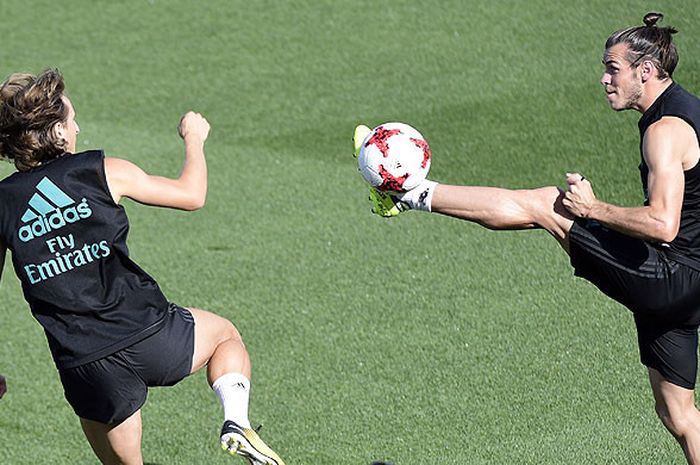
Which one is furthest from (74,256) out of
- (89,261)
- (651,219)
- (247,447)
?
(651,219)

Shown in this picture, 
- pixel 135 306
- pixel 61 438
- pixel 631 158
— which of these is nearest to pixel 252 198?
pixel 631 158

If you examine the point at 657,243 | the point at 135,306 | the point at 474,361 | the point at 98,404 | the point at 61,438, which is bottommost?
the point at 61,438

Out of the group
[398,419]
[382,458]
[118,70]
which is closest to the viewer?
[382,458]

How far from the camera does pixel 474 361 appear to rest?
737 cm

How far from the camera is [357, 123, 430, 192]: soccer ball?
5602 millimetres

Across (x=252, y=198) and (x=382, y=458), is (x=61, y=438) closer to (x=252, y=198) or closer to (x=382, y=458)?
(x=382, y=458)

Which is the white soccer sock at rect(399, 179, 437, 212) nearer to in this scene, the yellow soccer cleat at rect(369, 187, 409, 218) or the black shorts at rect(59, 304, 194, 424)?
the yellow soccer cleat at rect(369, 187, 409, 218)

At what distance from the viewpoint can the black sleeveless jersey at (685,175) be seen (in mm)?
5012

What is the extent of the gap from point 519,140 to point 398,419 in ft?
16.4

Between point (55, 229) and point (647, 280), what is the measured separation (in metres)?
2.44

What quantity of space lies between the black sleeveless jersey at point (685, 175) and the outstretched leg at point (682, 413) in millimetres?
580

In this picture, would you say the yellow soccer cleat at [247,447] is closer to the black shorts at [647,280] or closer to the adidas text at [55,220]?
the adidas text at [55,220]

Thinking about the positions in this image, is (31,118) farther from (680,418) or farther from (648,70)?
(680,418)

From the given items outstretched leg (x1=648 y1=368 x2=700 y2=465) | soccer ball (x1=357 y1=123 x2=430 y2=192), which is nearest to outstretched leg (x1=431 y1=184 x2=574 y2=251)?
soccer ball (x1=357 y1=123 x2=430 y2=192)
